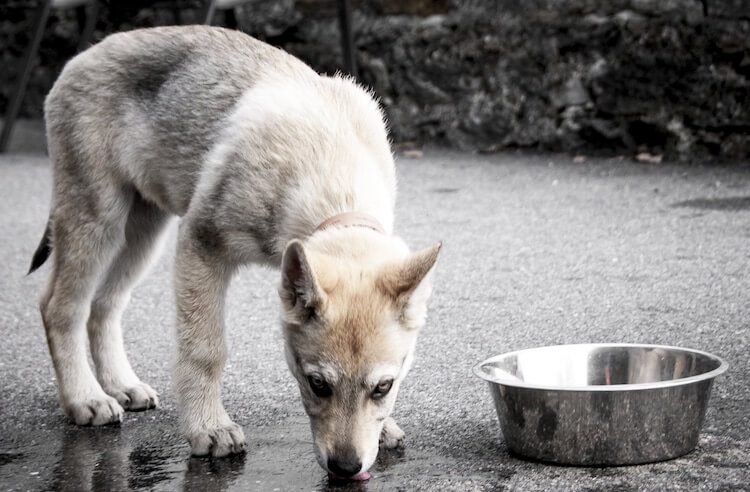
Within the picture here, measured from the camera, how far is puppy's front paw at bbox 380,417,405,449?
3779 mm

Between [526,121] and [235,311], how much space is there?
500cm

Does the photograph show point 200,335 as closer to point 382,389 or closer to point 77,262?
point 77,262

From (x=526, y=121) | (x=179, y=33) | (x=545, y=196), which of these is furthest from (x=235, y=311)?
(x=526, y=121)

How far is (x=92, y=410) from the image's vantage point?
420 cm

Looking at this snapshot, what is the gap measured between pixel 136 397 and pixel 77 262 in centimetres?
59

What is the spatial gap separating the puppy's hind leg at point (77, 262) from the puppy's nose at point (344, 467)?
1.35 m

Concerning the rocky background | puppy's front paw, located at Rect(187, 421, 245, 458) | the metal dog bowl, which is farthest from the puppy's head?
the rocky background

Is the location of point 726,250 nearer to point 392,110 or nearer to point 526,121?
point 526,121

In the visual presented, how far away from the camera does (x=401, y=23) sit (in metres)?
10.6

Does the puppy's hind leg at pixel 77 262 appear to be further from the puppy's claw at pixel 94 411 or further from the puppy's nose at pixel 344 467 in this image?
the puppy's nose at pixel 344 467

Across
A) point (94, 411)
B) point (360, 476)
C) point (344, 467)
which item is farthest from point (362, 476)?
point (94, 411)

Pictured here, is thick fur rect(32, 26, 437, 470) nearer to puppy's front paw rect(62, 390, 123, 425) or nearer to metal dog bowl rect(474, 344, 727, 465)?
puppy's front paw rect(62, 390, 123, 425)

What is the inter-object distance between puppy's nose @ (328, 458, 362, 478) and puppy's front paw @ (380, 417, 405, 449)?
0.57 m

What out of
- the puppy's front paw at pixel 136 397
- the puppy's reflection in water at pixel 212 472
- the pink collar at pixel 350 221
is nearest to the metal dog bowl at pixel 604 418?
the pink collar at pixel 350 221
